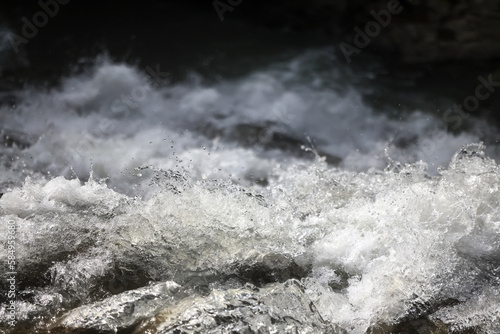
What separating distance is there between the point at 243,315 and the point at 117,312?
19.6 inches

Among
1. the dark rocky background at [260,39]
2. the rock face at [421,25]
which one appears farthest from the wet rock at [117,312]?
the rock face at [421,25]

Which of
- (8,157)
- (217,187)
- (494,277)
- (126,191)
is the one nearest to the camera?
(494,277)

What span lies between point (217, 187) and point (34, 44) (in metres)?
3.56

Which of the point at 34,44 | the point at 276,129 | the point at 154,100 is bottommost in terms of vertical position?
the point at 276,129

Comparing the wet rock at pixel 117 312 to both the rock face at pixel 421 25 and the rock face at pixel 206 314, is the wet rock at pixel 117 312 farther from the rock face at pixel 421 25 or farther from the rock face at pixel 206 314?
the rock face at pixel 421 25

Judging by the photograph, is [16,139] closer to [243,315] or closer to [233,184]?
[233,184]

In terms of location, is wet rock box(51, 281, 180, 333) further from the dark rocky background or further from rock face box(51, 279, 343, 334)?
the dark rocky background

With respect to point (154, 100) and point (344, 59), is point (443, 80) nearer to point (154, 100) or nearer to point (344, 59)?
point (344, 59)

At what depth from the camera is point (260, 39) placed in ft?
19.2

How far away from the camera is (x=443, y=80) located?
5367 mm

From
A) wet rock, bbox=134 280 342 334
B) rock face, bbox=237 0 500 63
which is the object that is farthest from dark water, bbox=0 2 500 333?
rock face, bbox=237 0 500 63

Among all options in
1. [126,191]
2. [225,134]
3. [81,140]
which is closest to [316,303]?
[126,191]

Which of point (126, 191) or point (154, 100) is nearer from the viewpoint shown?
point (126, 191)

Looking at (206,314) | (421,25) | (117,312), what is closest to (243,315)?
(206,314)
